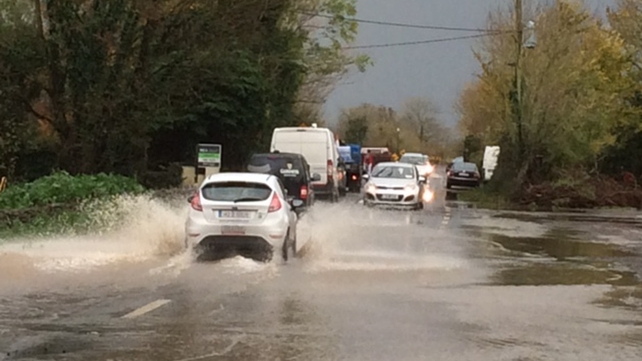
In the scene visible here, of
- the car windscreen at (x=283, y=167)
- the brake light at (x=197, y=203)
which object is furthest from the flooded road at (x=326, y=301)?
the car windscreen at (x=283, y=167)

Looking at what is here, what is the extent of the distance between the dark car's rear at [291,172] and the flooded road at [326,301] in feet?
10.4

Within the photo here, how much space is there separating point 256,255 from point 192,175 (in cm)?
2081

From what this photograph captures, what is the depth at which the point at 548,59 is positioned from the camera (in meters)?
40.6

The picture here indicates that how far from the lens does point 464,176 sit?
53.0 meters

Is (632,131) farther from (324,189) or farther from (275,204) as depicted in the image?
(275,204)

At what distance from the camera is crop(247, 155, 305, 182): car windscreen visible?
85.1ft

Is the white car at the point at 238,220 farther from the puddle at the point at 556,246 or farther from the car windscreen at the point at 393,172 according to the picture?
the car windscreen at the point at 393,172

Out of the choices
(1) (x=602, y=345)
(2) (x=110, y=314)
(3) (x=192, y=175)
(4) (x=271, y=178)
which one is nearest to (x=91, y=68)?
(3) (x=192, y=175)

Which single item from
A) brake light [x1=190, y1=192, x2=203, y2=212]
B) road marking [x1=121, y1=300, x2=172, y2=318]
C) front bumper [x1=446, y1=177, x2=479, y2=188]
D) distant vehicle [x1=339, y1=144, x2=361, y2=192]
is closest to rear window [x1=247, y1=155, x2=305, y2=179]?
brake light [x1=190, y1=192, x2=203, y2=212]

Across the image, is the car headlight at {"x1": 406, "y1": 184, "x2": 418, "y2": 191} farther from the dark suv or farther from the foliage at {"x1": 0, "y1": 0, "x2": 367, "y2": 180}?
the dark suv

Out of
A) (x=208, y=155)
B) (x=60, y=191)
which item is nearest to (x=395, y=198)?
(x=208, y=155)

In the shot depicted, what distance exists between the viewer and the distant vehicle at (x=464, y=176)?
5281 centimetres

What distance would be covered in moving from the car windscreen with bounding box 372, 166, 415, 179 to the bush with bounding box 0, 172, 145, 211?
929cm

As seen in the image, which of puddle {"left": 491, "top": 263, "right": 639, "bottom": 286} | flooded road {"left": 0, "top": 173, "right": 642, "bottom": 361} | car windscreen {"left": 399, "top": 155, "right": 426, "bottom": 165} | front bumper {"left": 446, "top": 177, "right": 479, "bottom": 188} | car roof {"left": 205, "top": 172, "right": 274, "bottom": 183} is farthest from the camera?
car windscreen {"left": 399, "top": 155, "right": 426, "bottom": 165}
